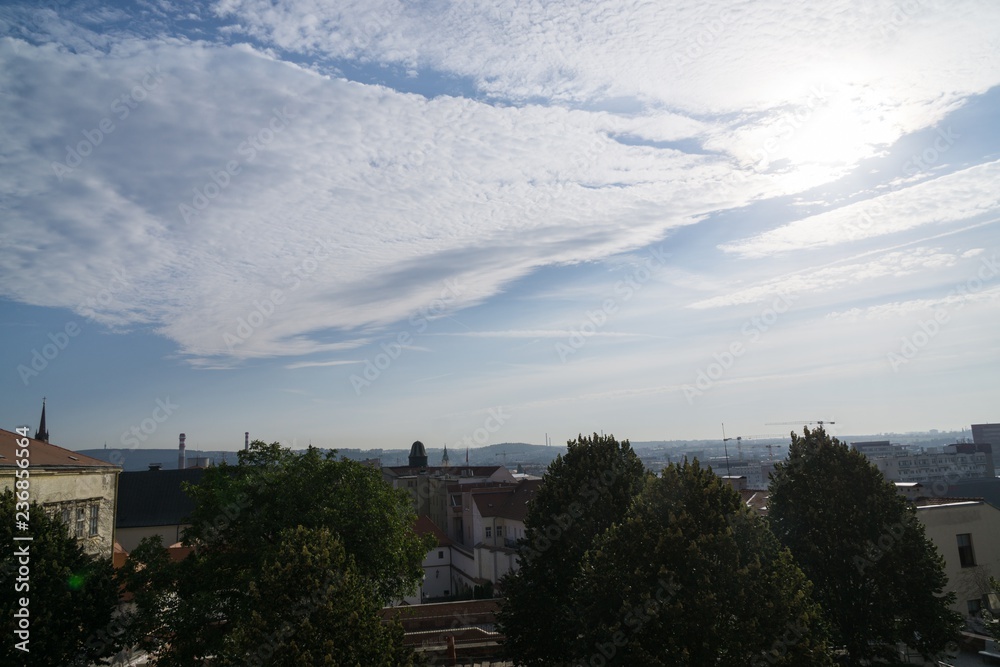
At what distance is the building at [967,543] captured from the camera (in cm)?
3712

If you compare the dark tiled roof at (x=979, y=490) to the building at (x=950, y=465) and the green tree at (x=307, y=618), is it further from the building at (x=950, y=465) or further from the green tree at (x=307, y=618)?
the green tree at (x=307, y=618)

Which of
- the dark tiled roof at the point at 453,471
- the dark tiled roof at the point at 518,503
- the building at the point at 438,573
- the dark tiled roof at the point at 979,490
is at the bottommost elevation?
the building at the point at 438,573

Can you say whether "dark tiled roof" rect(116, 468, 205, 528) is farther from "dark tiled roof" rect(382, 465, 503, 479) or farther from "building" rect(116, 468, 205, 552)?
"dark tiled roof" rect(382, 465, 503, 479)

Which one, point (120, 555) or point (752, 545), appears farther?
point (120, 555)

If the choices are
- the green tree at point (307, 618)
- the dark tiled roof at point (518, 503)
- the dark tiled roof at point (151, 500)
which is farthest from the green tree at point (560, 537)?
the dark tiled roof at point (151, 500)

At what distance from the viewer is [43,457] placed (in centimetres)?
3453

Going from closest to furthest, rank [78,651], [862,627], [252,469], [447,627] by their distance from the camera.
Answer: [78,651]
[862,627]
[252,469]
[447,627]

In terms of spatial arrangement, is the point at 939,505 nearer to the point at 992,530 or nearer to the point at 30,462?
the point at 992,530

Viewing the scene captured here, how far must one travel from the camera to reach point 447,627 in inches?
1681

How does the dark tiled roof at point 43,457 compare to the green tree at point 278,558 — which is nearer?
the green tree at point 278,558

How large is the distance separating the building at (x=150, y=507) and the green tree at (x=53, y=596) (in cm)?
5008

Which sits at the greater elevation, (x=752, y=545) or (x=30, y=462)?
(x=30, y=462)

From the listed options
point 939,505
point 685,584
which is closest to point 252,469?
point 685,584

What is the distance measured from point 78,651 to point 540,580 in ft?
62.3
